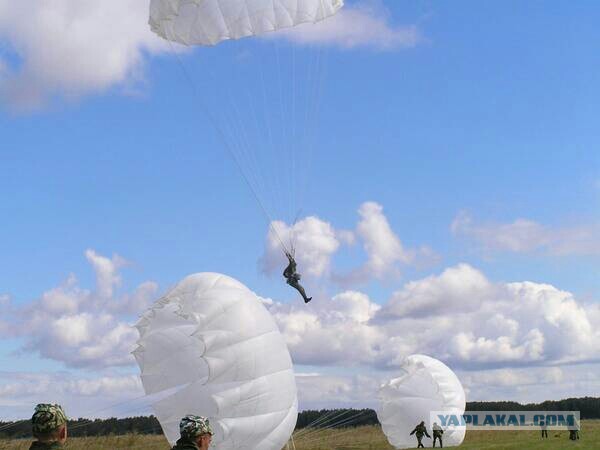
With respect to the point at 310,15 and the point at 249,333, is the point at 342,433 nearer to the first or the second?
the point at 249,333

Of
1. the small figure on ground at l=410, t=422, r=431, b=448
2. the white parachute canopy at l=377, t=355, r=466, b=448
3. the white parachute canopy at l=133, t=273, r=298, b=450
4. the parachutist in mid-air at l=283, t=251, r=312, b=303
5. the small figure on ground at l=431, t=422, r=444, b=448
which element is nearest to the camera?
the white parachute canopy at l=133, t=273, r=298, b=450

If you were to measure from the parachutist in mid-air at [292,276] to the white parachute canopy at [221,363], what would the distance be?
126 centimetres

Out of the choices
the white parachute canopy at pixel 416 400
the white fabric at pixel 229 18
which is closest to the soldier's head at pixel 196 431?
the white fabric at pixel 229 18

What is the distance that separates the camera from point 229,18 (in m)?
17.6

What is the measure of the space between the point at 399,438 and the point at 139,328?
13.0 meters

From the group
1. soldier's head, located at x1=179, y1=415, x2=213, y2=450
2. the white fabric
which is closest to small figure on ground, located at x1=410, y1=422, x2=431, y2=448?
the white fabric

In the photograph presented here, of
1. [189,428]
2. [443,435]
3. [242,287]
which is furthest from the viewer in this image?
[443,435]

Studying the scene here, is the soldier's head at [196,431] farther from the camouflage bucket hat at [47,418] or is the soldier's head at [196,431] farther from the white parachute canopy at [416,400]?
the white parachute canopy at [416,400]

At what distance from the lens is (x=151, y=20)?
17938 mm

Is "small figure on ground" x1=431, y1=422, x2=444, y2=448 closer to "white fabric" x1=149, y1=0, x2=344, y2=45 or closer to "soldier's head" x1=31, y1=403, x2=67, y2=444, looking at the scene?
"white fabric" x1=149, y1=0, x2=344, y2=45

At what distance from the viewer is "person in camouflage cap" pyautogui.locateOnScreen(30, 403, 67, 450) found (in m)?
4.41

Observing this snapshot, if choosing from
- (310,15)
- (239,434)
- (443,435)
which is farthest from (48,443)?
(443,435)

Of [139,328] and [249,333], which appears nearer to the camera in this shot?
[249,333]

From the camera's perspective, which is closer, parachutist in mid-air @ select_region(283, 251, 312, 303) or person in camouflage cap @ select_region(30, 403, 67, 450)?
person in camouflage cap @ select_region(30, 403, 67, 450)
